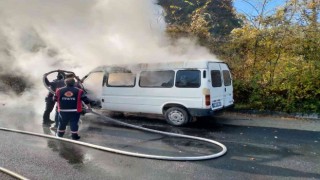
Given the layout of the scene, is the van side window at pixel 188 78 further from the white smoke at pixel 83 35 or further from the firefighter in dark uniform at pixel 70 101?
the firefighter in dark uniform at pixel 70 101

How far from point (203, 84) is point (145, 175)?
3648 mm

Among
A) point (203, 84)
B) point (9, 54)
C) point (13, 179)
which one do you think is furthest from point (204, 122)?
point (9, 54)

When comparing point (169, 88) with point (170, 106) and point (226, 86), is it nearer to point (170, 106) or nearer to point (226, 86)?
point (170, 106)

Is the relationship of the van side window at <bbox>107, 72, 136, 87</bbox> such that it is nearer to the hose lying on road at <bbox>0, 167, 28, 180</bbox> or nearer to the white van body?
the white van body

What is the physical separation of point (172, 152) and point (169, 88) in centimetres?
265

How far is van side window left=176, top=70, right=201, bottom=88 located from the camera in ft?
25.9

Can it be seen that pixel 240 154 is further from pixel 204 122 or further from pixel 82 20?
pixel 82 20

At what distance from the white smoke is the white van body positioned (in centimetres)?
44

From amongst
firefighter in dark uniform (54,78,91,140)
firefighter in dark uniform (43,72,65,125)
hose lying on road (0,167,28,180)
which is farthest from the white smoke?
hose lying on road (0,167,28,180)

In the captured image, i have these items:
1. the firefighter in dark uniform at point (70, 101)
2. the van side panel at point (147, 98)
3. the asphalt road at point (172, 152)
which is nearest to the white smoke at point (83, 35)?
the van side panel at point (147, 98)

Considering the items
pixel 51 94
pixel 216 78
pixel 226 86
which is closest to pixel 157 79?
pixel 216 78

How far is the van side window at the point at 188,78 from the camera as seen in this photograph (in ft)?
25.9

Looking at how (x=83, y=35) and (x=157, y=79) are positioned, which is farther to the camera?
(x=83, y=35)

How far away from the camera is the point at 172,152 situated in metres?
5.93
